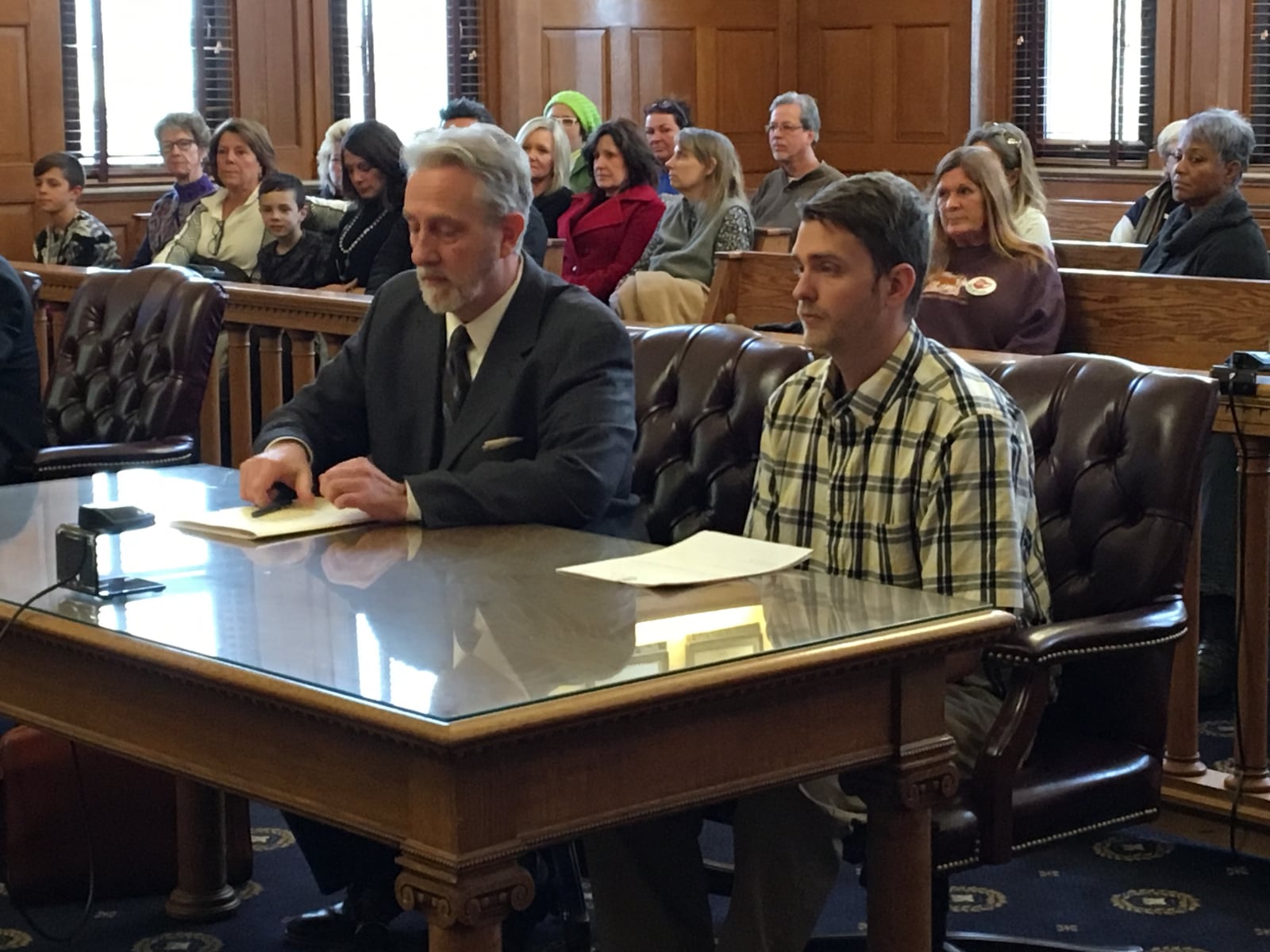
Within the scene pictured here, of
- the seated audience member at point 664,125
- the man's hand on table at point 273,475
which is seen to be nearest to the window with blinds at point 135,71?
the seated audience member at point 664,125

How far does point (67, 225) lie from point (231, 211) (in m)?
1.36

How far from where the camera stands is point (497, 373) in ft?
9.07

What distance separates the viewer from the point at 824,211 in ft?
8.16

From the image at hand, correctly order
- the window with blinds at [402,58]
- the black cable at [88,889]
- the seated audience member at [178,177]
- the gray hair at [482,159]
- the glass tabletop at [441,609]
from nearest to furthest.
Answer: the glass tabletop at [441,609] < the gray hair at [482,159] < the black cable at [88,889] < the seated audience member at [178,177] < the window with blinds at [402,58]

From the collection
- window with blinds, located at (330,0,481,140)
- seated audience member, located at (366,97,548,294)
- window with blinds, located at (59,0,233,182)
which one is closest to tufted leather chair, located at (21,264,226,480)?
seated audience member, located at (366,97,548,294)

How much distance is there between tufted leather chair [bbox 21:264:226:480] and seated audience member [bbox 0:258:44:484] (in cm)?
7

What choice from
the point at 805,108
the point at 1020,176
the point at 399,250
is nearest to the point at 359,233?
the point at 399,250

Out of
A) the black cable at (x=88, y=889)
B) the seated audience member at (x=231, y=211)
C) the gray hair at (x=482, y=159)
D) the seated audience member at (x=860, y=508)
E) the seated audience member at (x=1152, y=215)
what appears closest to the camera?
the seated audience member at (x=860, y=508)

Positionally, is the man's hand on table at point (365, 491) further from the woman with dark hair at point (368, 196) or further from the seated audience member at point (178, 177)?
the seated audience member at point (178, 177)

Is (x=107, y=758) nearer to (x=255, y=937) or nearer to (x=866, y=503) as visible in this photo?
(x=255, y=937)

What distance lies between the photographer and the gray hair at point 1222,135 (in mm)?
5605

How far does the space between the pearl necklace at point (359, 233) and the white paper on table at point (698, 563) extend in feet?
12.1

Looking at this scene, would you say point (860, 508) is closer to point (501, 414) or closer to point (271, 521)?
point (501, 414)

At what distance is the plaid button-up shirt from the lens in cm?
237
